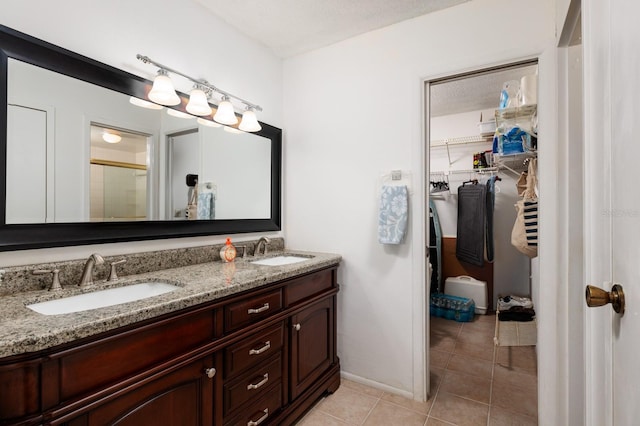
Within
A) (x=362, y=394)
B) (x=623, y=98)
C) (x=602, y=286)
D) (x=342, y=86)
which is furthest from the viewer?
(x=342, y=86)

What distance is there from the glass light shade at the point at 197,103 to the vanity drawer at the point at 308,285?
1.09 metres

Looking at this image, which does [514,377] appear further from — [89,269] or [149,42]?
[149,42]

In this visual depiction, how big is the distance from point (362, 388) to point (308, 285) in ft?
2.93

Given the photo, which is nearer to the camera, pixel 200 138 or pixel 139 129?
pixel 139 129

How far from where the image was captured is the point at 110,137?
147 cm

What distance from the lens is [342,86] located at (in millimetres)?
2240

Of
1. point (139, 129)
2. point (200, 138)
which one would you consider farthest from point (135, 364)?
point (200, 138)

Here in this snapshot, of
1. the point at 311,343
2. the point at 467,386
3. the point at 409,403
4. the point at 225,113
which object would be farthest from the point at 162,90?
the point at 467,386

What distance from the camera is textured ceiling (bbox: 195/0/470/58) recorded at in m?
1.85

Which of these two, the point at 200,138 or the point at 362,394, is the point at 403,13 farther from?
the point at 362,394

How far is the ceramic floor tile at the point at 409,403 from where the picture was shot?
6.15ft

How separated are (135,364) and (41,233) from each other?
28.0 inches

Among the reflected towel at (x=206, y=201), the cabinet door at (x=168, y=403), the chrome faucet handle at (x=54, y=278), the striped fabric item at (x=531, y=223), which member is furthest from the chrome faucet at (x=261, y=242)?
the striped fabric item at (x=531, y=223)

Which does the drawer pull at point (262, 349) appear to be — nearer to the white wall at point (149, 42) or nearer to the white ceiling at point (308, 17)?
the white wall at point (149, 42)
